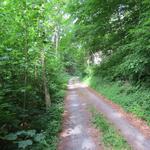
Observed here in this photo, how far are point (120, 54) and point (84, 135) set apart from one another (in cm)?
745

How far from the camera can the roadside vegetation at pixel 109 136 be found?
580cm

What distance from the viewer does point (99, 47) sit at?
16438 millimetres

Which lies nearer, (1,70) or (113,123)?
(1,70)

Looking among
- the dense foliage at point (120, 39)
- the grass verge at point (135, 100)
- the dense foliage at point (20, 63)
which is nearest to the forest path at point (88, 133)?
the dense foliage at point (20, 63)

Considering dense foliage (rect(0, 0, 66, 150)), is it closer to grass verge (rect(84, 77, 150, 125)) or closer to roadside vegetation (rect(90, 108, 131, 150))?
roadside vegetation (rect(90, 108, 131, 150))

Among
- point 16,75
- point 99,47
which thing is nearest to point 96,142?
point 16,75

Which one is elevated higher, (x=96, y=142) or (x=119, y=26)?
(x=119, y=26)

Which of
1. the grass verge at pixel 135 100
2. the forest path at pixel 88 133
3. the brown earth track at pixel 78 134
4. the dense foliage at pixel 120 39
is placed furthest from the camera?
the dense foliage at pixel 120 39

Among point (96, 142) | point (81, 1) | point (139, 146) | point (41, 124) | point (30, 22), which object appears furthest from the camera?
point (81, 1)

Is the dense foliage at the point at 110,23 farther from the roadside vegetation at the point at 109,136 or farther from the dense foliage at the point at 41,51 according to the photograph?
the roadside vegetation at the point at 109,136

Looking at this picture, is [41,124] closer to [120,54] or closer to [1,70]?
[1,70]

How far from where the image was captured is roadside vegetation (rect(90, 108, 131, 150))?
19.0ft

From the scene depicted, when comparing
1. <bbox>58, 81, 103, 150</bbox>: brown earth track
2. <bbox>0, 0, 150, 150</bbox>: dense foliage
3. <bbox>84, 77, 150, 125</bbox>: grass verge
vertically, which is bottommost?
<bbox>58, 81, 103, 150</bbox>: brown earth track

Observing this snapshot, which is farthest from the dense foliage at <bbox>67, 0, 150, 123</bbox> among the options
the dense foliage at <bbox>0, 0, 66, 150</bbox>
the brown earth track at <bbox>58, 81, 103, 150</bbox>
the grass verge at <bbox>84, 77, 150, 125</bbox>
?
the dense foliage at <bbox>0, 0, 66, 150</bbox>
